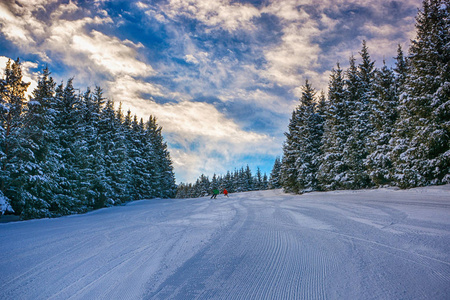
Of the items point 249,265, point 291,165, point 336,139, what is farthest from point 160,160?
point 249,265

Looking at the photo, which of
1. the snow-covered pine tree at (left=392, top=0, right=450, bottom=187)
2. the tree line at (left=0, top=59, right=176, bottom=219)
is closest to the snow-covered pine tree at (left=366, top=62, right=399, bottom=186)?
the snow-covered pine tree at (left=392, top=0, right=450, bottom=187)

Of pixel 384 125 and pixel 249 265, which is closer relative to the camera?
pixel 249 265

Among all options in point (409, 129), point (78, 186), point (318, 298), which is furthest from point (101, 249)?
point (409, 129)

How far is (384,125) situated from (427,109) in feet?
11.6

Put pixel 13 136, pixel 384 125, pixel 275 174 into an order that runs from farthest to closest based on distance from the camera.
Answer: pixel 275 174 < pixel 384 125 < pixel 13 136

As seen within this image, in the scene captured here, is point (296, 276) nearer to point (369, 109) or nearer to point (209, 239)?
point (209, 239)

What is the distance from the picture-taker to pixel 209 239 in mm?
4867

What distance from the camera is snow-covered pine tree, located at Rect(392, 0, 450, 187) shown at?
40.7ft

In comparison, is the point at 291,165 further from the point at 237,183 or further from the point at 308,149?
the point at 237,183

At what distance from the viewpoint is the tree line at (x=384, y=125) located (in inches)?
503

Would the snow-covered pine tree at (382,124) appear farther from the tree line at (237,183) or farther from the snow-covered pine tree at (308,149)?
the tree line at (237,183)

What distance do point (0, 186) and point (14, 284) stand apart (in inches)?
558

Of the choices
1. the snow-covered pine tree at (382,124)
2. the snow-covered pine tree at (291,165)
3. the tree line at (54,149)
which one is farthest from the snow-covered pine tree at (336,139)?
the tree line at (54,149)

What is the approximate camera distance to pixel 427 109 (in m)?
13.2
